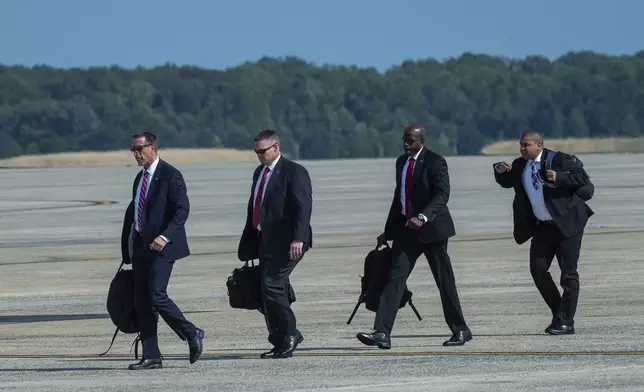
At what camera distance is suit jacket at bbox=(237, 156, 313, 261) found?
12141 mm

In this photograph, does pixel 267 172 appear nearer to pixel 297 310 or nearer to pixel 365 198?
pixel 297 310

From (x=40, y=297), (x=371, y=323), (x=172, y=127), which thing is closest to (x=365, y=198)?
(x=40, y=297)

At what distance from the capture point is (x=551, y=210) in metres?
13.3

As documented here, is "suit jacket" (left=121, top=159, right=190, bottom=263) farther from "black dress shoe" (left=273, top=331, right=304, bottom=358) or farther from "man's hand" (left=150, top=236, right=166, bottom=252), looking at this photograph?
"black dress shoe" (left=273, top=331, right=304, bottom=358)

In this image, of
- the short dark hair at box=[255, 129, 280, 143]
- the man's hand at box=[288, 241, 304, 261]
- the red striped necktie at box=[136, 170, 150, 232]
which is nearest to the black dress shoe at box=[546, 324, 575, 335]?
the man's hand at box=[288, 241, 304, 261]

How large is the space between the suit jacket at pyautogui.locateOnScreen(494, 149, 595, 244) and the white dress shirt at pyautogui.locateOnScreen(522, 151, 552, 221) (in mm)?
32

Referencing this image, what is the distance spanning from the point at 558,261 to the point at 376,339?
77.3 inches

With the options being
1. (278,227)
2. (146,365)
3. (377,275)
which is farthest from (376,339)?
(146,365)

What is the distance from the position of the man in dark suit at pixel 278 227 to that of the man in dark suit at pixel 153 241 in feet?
2.13

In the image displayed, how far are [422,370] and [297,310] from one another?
14.9ft

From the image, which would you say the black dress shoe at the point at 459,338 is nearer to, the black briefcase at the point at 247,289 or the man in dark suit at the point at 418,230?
the man in dark suit at the point at 418,230

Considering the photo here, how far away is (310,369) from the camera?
11406 millimetres

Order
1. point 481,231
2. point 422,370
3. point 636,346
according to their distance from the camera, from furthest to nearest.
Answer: point 481,231 → point 636,346 → point 422,370

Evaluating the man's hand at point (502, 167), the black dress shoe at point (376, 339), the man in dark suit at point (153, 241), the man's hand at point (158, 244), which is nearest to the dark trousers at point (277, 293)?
the black dress shoe at point (376, 339)
